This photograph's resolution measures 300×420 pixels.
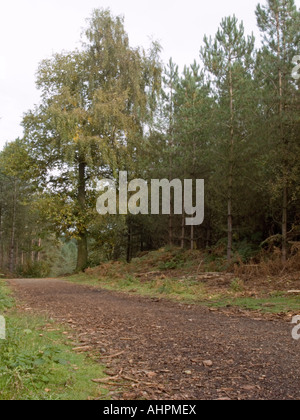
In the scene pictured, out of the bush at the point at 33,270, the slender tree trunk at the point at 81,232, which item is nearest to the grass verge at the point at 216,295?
the slender tree trunk at the point at 81,232

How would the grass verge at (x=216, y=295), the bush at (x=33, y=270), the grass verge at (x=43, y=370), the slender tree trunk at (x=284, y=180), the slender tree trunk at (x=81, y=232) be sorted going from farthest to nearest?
the bush at (x=33, y=270), the slender tree trunk at (x=81, y=232), the slender tree trunk at (x=284, y=180), the grass verge at (x=216, y=295), the grass verge at (x=43, y=370)

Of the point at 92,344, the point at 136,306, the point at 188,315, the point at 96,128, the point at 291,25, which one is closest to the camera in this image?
the point at 92,344

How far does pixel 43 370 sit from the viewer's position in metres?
3.77

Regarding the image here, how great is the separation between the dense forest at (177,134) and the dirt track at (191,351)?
25.7 feet

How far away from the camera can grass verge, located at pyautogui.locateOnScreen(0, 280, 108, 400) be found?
3242 mm

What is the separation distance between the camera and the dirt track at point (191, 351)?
3463 millimetres

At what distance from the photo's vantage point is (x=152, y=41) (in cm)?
2412

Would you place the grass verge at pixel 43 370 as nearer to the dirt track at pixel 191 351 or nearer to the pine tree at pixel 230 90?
the dirt track at pixel 191 351

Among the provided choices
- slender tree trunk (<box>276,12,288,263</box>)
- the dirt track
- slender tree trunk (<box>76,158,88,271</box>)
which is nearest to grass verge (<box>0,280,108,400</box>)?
the dirt track

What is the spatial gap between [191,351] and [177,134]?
16889mm

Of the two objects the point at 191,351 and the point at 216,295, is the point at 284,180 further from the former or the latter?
the point at 191,351

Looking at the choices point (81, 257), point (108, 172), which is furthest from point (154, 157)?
point (81, 257)
